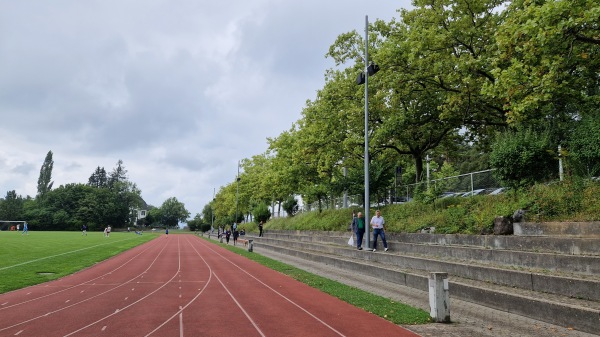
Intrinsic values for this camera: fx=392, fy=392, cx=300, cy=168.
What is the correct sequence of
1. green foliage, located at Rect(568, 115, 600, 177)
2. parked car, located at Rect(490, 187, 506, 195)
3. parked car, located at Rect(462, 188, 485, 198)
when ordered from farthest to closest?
1. parked car, located at Rect(462, 188, 485, 198)
2. parked car, located at Rect(490, 187, 506, 195)
3. green foliage, located at Rect(568, 115, 600, 177)

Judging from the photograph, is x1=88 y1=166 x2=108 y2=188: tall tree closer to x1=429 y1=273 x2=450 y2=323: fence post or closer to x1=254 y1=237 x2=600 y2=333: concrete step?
x1=254 y1=237 x2=600 y2=333: concrete step

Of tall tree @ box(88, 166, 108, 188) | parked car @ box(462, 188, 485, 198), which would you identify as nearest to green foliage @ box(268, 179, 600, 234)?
parked car @ box(462, 188, 485, 198)

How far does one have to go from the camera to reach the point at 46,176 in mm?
139875

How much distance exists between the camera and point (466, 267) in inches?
426

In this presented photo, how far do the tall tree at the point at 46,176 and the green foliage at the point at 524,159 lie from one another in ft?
506

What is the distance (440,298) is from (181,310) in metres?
5.83

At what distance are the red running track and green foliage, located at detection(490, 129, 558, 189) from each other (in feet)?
24.8

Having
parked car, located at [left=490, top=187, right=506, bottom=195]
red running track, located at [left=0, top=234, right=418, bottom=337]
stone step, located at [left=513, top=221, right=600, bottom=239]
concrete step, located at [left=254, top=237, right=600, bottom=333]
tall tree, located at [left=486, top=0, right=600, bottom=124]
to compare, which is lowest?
red running track, located at [left=0, top=234, right=418, bottom=337]

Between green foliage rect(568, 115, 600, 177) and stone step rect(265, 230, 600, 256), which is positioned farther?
green foliage rect(568, 115, 600, 177)

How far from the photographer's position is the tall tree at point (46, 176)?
137m

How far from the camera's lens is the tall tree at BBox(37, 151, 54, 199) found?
137m

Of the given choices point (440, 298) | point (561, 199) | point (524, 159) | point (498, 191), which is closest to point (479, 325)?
point (440, 298)

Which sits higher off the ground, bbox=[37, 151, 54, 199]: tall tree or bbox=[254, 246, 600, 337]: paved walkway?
bbox=[37, 151, 54, 199]: tall tree

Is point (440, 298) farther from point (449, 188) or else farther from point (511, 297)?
point (449, 188)
